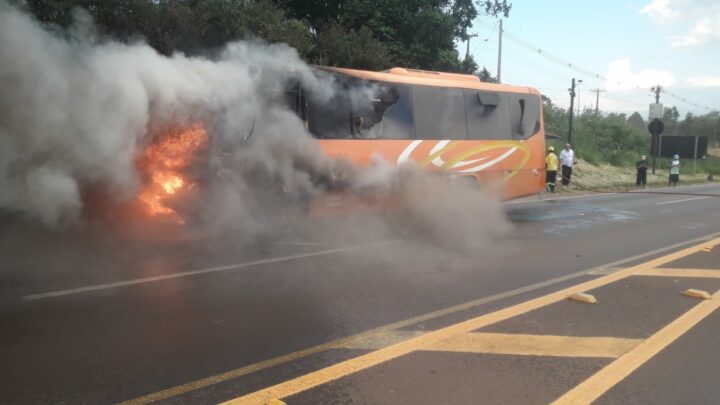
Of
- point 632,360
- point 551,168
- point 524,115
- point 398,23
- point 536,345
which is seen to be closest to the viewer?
point 632,360

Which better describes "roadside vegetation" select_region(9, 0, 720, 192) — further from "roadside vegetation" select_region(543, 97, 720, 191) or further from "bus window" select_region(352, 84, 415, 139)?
"bus window" select_region(352, 84, 415, 139)

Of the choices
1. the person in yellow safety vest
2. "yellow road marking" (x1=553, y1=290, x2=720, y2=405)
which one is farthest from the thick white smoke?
the person in yellow safety vest

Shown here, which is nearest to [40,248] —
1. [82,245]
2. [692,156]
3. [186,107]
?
[82,245]

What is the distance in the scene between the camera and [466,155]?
1064 cm

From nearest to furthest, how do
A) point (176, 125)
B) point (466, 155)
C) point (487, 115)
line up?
1. point (176, 125)
2. point (466, 155)
3. point (487, 115)

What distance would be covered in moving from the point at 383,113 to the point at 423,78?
1.33 metres

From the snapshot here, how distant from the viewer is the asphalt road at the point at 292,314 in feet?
11.6

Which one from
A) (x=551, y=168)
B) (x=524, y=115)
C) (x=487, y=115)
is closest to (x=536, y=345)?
(x=487, y=115)

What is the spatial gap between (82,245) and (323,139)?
12.3ft

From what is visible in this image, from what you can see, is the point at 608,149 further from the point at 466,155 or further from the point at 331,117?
the point at 331,117

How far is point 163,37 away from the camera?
9.43 m

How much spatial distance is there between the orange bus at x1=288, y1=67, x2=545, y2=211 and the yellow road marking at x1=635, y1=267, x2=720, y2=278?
13.7 feet

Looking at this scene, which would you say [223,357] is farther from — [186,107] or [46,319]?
[186,107]

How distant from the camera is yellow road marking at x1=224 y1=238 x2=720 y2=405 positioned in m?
3.39
